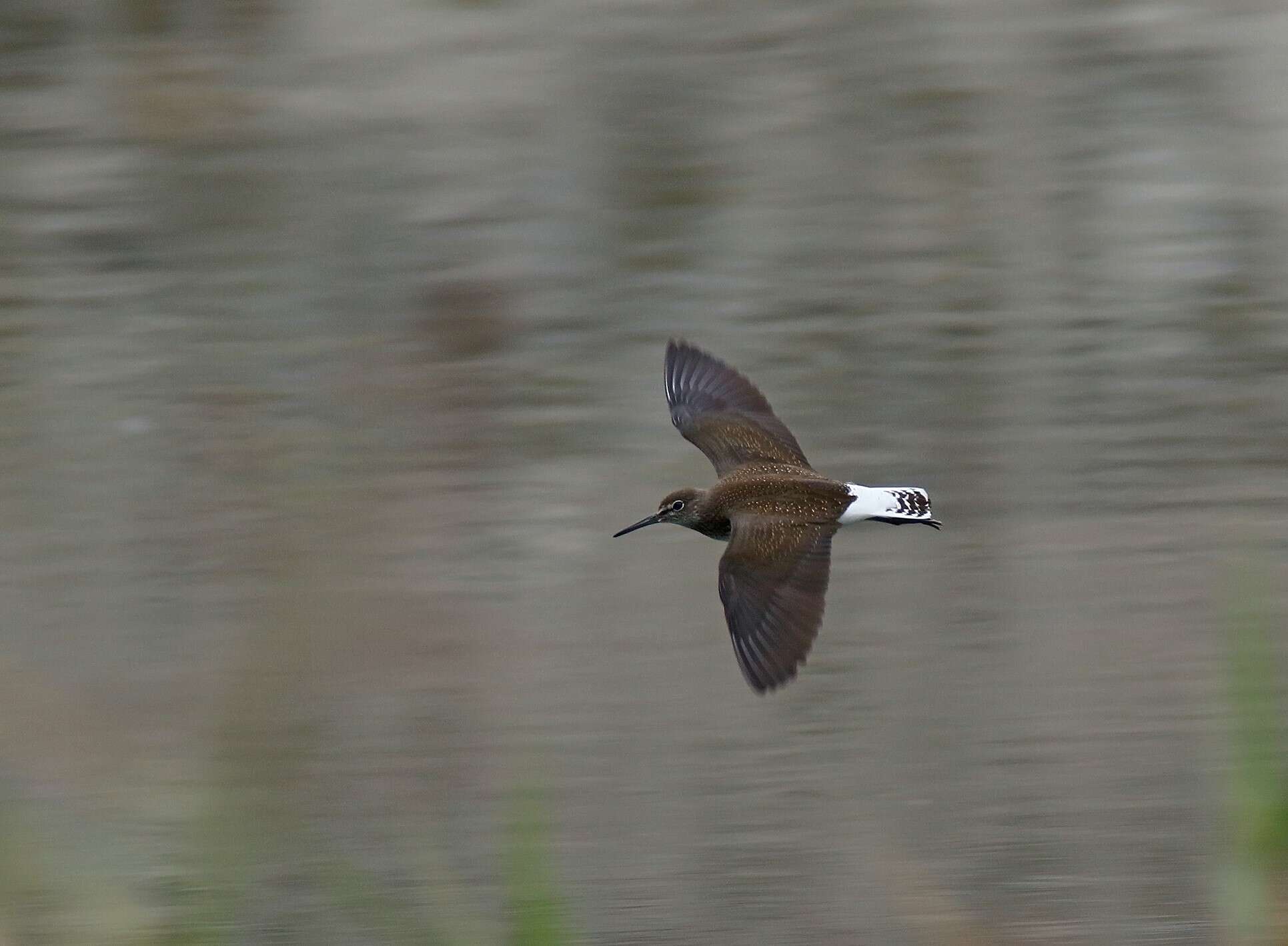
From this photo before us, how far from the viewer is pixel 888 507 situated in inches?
150

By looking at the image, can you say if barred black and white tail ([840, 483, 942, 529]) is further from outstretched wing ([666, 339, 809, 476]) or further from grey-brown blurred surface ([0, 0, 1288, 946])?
grey-brown blurred surface ([0, 0, 1288, 946])

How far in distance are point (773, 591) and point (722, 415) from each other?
21.7 inches

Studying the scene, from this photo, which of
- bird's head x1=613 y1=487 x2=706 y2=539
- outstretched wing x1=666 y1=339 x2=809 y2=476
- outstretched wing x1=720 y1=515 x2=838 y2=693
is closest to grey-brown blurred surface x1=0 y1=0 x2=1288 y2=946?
outstretched wing x1=666 y1=339 x2=809 y2=476

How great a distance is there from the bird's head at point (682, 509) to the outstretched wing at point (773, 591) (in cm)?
14

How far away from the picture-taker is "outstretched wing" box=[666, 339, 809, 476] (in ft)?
13.1

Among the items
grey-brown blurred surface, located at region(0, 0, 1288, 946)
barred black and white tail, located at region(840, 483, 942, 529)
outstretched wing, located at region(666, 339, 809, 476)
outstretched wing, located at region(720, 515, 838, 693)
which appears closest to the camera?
outstretched wing, located at region(720, 515, 838, 693)

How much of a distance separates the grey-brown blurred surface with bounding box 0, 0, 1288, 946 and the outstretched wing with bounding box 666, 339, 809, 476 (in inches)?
30.6

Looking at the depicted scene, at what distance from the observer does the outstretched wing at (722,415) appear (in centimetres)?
400

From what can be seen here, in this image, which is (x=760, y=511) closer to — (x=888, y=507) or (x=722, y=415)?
(x=888, y=507)

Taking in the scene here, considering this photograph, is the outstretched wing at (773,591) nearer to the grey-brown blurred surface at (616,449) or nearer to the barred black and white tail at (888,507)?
the barred black and white tail at (888,507)

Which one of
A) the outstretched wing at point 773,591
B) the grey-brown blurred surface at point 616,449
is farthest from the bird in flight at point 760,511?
the grey-brown blurred surface at point 616,449

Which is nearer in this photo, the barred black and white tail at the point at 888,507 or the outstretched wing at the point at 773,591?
the outstretched wing at the point at 773,591

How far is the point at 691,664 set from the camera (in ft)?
15.8

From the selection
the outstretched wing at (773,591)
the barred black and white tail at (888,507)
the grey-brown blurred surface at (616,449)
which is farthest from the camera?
the grey-brown blurred surface at (616,449)
